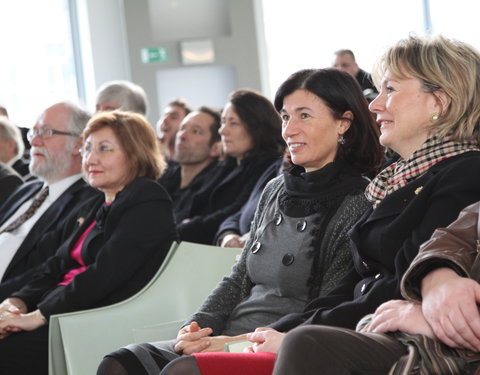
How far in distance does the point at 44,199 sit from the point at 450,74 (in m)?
2.57

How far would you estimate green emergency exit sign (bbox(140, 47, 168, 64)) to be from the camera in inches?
364

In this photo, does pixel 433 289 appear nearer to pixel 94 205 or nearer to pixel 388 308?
pixel 388 308

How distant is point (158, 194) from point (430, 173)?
1552 mm

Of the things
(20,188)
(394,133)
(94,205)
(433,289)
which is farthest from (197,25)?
(433,289)

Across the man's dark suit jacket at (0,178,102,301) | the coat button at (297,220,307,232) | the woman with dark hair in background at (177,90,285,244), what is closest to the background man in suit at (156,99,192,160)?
the woman with dark hair in background at (177,90,285,244)

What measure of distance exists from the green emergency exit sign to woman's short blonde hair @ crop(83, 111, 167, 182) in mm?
5570

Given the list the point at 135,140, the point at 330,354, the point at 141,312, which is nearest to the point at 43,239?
the point at 135,140

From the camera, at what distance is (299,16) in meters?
9.73

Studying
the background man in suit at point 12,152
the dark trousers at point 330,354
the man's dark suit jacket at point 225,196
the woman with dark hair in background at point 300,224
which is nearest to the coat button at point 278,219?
the woman with dark hair in background at point 300,224

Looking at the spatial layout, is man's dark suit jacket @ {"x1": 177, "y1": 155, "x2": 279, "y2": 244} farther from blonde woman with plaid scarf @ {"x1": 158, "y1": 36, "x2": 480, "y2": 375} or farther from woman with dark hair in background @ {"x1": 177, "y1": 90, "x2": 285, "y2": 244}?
blonde woman with plaid scarf @ {"x1": 158, "y1": 36, "x2": 480, "y2": 375}

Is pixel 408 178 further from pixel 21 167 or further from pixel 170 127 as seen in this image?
pixel 170 127

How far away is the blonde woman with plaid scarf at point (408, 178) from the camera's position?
2105 mm

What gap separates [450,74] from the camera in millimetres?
2316

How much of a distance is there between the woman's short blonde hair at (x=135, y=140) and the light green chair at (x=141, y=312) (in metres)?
0.55
